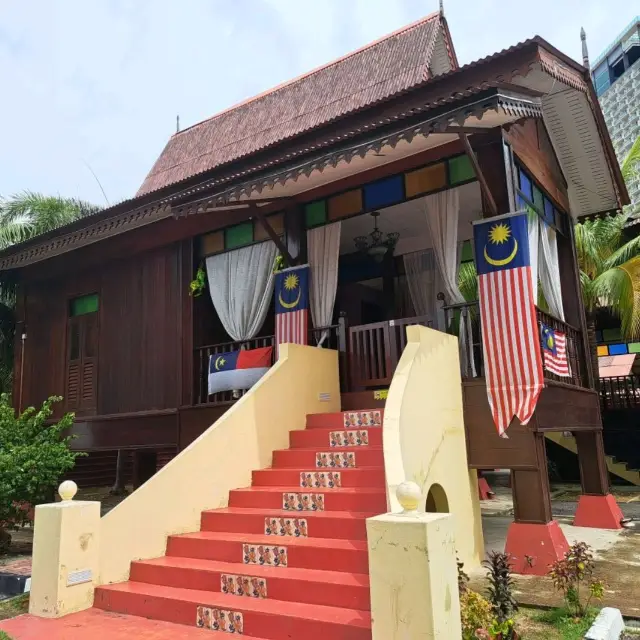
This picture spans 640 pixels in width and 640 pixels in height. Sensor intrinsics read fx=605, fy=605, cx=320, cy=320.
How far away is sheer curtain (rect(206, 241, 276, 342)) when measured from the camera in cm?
854

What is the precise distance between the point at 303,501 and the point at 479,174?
12.4ft

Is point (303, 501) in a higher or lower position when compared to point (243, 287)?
lower

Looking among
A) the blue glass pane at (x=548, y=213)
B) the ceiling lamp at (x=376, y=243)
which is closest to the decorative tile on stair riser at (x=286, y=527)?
the ceiling lamp at (x=376, y=243)

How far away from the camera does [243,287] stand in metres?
8.72

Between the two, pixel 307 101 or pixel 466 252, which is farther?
pixel 307 101

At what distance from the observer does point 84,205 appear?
1734cm

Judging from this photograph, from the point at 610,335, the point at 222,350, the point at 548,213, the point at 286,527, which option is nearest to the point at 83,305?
the point at 222,350

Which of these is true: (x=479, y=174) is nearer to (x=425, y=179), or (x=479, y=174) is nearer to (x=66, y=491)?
(x=425, y=179)

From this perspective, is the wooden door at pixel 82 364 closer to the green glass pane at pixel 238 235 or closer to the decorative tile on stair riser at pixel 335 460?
the green glass pane at pixel 238 235

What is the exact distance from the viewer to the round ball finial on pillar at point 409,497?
337cm

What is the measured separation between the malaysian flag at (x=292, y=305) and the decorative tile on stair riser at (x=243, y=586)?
12.6 feet

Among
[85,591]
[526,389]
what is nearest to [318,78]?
[526,389]

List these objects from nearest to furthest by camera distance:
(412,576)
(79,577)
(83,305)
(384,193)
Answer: (412,576)
(79,577)
(384,193)
(83,305)

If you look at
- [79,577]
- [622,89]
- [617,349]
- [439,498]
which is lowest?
[79,577]
